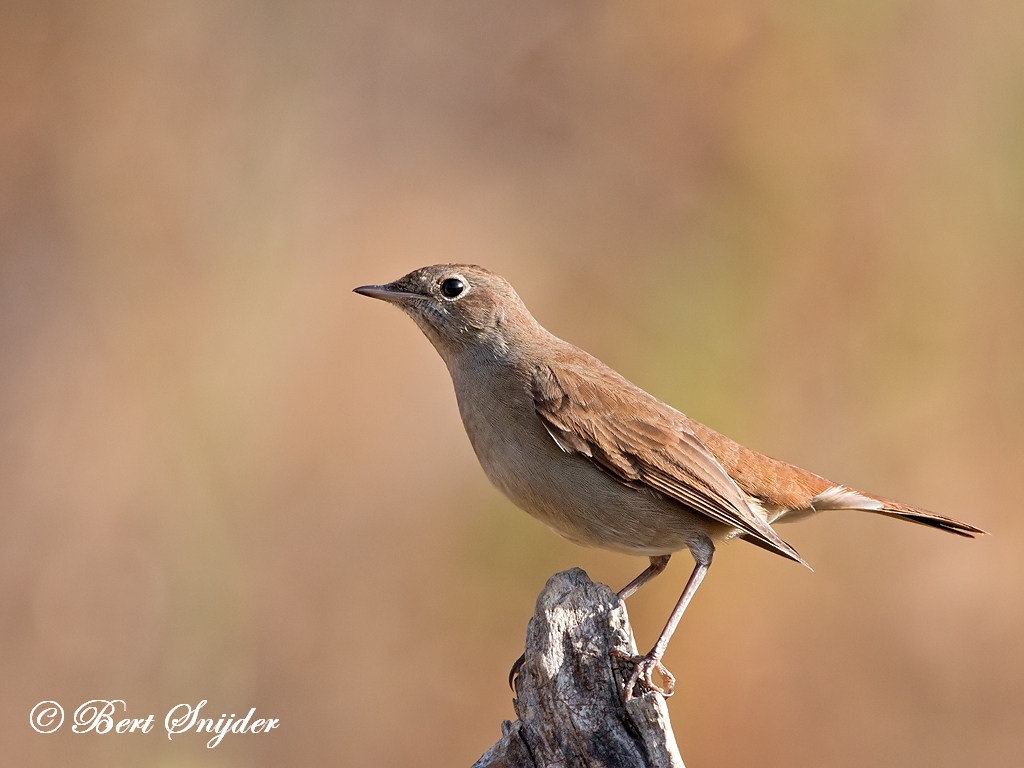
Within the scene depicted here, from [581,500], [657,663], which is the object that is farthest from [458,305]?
[657,663]

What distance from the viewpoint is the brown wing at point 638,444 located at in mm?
4520

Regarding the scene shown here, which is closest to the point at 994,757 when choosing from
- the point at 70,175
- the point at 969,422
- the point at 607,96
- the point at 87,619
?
the point at 969,422

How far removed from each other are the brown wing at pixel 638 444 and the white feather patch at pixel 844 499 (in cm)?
51

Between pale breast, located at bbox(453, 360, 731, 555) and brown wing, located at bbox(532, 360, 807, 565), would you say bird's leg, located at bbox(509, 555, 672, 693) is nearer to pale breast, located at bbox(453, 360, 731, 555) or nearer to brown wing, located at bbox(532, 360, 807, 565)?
pale breast, located at bbox(453, 360, 731, 555)

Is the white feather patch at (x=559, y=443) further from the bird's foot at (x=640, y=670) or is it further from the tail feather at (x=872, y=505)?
the tail feather at (x=872, y=505)

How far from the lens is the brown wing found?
14.8 feet

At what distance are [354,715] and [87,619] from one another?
177 centimetres

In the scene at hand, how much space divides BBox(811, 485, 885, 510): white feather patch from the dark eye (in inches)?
76.2

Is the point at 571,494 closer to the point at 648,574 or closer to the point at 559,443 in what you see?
the point at 559,443

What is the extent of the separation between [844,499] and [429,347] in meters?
3.54

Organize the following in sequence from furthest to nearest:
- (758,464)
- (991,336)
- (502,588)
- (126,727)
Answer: (991,336) → (502,588) → (126,727) → (758,464)

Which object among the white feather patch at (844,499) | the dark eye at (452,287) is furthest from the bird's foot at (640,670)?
the dark eye at (452,287)

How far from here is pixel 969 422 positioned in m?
7.65

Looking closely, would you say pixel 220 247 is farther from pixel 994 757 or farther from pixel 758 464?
pixel 994 757
